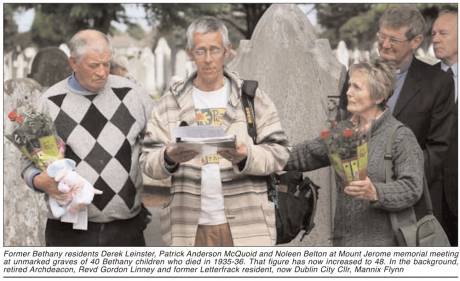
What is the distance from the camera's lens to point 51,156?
12.2 feet

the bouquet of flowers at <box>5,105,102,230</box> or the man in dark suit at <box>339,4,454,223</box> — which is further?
the man in dark suit at <box>339,4,454,223</box>

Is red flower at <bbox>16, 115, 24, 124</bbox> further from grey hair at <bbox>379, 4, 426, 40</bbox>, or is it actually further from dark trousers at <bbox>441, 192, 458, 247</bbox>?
dark trousers at <bbox>441, 192, 458, 247</bbox>

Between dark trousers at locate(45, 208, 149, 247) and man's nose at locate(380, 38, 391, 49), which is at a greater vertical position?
man's nose at locate(380, 38, 391, 49)

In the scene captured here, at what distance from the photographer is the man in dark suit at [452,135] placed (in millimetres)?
4566

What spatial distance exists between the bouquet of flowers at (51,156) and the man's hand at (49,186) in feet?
0.04

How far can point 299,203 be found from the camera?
3.93 m

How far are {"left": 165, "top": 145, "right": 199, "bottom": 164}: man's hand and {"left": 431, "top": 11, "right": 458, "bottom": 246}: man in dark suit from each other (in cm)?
183

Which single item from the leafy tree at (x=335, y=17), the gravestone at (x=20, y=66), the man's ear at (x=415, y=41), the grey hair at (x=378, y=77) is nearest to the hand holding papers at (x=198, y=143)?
the grey hair at (x=378, y=77)

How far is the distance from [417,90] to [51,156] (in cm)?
Result: 206

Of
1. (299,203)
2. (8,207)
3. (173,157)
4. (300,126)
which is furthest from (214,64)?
(8,207)

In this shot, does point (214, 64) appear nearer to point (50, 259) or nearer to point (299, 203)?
point (299, 203)

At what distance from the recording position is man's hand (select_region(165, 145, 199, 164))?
3.45 metres

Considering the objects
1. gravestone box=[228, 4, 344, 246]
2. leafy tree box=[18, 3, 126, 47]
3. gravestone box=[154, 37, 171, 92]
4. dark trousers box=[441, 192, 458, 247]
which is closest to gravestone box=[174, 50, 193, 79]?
gravestone box=[154, 37, 171, 92]

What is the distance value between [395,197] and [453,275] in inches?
37.4
